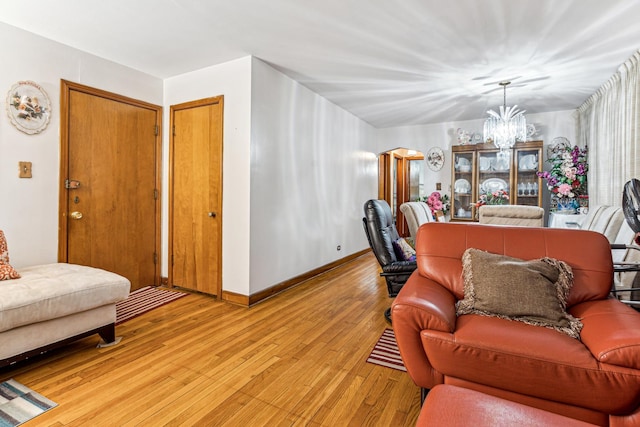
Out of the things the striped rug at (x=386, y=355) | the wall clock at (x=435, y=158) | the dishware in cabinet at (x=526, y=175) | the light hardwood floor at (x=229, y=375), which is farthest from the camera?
the wall clock at (x=435, y=158)

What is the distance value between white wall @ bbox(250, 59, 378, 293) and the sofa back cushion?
180cm

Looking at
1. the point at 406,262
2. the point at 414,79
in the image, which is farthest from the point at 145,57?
the point at 406,262

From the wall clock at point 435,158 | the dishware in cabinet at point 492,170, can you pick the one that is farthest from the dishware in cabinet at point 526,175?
the wall clock at point 435,158

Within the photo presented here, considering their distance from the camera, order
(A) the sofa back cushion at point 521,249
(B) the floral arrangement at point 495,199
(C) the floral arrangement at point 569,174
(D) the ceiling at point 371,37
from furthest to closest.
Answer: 1. (B) the floral arrangement at point 495,199
2. (C) the floral arrangement at point 569,174
3. (D) the ceiling at point 371,37
4. (A) the sofa back cushion at point 521,249

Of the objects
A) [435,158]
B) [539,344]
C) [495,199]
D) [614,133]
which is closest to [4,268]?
[539,344]

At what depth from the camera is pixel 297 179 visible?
3977 mm

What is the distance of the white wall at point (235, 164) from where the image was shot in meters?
3.26

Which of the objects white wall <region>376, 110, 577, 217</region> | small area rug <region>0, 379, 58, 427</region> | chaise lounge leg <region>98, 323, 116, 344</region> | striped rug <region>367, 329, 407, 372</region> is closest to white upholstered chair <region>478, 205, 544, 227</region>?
striped rug <region>367, 329, 407, 372</region>

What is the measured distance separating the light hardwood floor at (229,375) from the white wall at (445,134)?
373 centimetres

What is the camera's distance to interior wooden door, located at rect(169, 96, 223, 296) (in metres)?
3.46

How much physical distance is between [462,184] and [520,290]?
416 centimetres

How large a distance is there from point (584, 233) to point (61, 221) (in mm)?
4091

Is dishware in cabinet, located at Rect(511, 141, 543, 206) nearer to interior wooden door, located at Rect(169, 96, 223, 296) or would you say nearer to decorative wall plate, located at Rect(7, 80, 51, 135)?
interior wooden door, located at Rect(169, 96, 223, 296)

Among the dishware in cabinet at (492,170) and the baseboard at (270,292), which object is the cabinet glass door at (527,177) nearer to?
the dishware in cabinet at (492,170)
